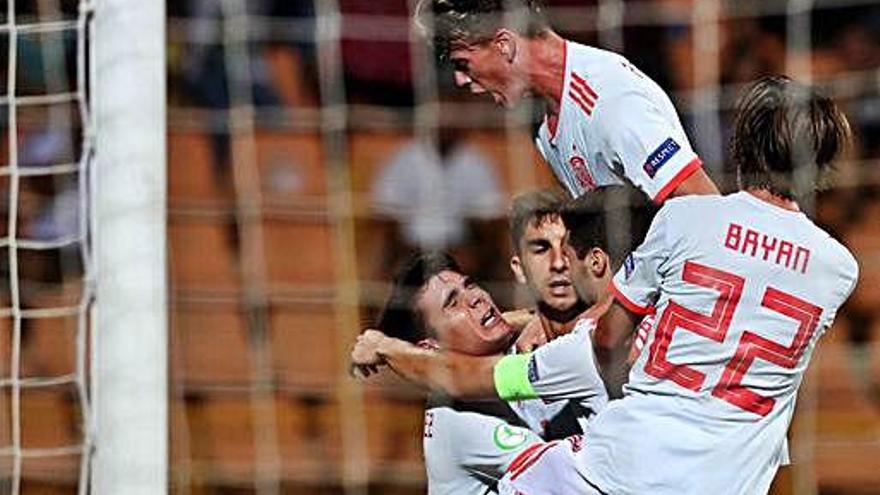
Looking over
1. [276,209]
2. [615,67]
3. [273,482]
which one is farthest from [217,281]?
[615,67]

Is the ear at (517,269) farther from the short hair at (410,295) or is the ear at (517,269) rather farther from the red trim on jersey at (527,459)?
the red trim on jersey at (527,459)

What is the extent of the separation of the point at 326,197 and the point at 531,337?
1.12 feet

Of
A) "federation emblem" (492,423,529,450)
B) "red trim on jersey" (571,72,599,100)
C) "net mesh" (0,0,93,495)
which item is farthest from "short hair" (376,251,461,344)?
"net mesh" (0,0,93,495)

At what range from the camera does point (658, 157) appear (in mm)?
1693

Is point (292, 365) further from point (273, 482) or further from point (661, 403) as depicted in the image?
point (661, 403)

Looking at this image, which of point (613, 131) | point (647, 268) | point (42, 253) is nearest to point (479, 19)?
point (613, 131)

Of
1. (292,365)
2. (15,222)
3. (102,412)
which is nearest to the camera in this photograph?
(102,412)

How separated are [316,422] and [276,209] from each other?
0.76 feet

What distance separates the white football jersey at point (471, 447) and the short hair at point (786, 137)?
1.04 feet

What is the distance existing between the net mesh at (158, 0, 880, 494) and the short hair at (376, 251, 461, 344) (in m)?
0.02

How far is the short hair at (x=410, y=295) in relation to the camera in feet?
5.95

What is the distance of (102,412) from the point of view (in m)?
1.69

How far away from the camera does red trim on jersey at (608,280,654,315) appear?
1.71 meters

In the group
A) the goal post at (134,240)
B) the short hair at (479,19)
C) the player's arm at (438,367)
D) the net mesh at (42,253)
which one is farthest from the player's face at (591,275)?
the net mesh at (42,253)
